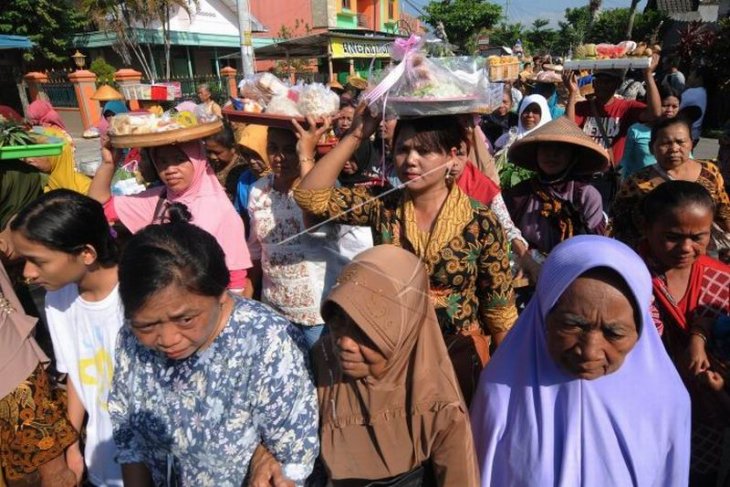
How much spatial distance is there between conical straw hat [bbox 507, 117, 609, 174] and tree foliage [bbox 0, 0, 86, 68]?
2333 centimetres

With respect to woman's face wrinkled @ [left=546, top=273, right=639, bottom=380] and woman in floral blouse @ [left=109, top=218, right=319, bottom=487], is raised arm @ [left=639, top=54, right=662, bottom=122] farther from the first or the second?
woman in floral blouse @ [left=109, top=218, right=319, bottom=487]

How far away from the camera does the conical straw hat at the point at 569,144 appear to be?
271 centimetres

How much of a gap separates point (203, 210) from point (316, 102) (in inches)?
32.0

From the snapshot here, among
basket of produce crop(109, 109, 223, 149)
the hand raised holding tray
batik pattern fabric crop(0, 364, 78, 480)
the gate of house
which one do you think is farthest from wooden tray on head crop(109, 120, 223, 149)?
the gate of house

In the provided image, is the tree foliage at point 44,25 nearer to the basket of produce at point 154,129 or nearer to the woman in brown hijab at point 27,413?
the basket of produce at point 154,129

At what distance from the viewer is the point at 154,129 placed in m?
2.37

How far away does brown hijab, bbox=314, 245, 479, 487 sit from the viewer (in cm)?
141

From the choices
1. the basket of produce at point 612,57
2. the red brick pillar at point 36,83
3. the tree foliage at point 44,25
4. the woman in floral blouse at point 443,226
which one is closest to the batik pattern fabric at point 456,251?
the woman in floral blouse at point 443,226

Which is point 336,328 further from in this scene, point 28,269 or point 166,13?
point 166,13

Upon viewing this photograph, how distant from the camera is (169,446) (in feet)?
5.25

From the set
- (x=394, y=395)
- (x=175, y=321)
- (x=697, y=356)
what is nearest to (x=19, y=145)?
(x=175, y=321)

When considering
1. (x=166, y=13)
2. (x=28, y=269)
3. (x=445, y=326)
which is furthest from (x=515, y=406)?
(x=166, y=13)

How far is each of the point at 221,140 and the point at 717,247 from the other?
11.9 ft

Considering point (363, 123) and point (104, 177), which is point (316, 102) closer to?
point (363, 123)
